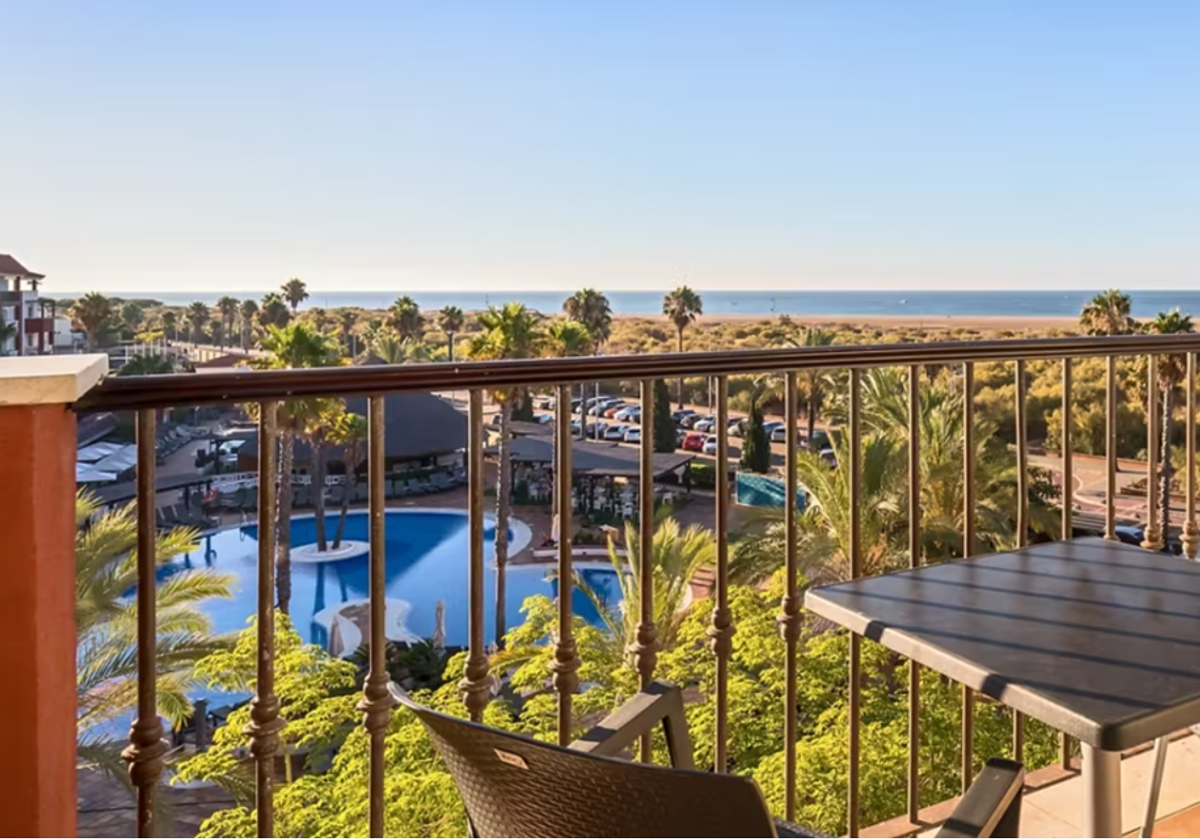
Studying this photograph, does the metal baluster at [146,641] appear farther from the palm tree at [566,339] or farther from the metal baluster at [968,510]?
the palm tree at [566,339]

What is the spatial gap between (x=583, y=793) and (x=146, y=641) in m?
0.95

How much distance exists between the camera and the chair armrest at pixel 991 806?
39.8 inches

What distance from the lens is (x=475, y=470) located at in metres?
1.71

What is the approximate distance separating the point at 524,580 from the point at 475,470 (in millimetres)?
23512

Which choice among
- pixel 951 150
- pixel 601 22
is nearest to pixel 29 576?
pixel 601 22

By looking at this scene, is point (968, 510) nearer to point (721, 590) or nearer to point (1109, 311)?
point (721, 590)

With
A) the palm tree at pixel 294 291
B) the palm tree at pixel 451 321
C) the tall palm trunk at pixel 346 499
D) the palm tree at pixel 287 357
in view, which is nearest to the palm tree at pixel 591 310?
the palm tree at pixel 451 321

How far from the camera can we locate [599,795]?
2.80 feet

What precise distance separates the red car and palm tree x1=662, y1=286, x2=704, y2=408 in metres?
1.76

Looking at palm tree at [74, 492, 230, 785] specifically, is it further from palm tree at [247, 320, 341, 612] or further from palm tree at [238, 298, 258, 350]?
palm tree at [238, 298, 258, 350]

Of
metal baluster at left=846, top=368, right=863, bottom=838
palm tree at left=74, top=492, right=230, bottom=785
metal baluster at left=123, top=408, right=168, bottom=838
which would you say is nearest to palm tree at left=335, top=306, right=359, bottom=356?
palm tree at left=74, top=492, right=230, bottom=785

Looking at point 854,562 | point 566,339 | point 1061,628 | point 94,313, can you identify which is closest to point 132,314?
point 94,313

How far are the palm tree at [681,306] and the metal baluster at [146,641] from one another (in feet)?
93.6

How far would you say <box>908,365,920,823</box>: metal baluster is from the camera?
7.63 ft
